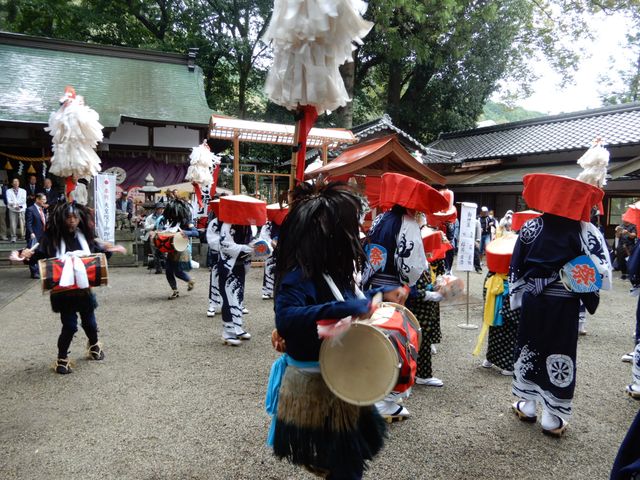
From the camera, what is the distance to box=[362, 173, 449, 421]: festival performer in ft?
12.1

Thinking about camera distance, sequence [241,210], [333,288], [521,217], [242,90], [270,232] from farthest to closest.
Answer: [242,90] < [270,232] < [241,210] < [521,217] < [333,288]

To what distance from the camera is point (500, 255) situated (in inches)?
176

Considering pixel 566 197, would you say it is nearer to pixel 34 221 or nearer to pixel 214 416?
pixel 214 416

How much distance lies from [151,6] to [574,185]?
24371 millimetres

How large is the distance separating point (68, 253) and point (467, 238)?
5761 mm

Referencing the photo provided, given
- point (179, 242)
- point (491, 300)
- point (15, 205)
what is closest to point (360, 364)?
point (491, 300)

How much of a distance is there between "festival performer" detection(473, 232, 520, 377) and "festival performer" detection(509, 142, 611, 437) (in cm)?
88

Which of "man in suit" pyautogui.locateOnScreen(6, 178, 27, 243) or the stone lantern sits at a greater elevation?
the stone lantern

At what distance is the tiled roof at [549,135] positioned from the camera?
15086 millimetres

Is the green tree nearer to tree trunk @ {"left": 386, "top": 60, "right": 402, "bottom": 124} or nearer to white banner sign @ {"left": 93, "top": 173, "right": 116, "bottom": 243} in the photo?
tree trunk @ {"left": 386, "top": 60, "right": 402, "bottom": 124}

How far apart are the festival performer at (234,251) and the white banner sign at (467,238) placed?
3447mm

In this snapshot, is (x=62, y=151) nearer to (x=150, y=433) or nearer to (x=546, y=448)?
(x=150, y=433)

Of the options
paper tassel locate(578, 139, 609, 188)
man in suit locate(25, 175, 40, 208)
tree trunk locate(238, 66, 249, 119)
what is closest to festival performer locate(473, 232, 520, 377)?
paper tassel locate(578, 139, 609, 188)

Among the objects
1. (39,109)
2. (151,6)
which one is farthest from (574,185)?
(151,6)
